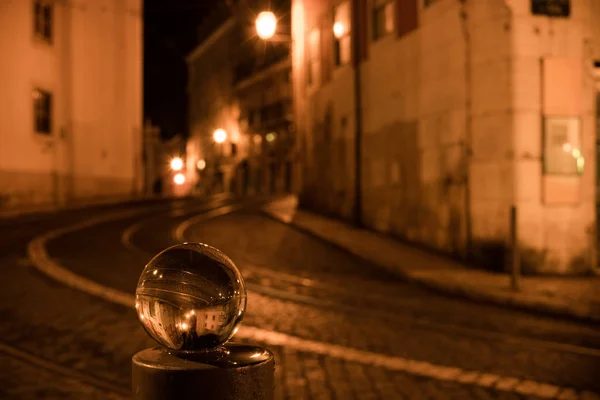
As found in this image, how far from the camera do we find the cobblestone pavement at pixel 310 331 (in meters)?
5.35

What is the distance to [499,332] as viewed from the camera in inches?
302

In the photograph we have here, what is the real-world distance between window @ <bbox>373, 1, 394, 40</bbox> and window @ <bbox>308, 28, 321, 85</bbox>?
12.9ft

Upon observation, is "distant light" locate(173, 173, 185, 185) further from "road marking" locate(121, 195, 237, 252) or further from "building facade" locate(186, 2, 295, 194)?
"road marking" locate(121, 195, 237, 252)

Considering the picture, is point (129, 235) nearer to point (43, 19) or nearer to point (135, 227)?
point (135, 227)

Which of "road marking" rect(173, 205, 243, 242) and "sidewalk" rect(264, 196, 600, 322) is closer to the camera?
"sidewalk" rect(264, 196, 600, 322)

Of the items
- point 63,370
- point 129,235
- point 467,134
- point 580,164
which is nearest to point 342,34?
point 467,134

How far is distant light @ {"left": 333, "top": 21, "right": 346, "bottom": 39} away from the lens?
19.7 m

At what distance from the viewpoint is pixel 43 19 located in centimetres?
2603

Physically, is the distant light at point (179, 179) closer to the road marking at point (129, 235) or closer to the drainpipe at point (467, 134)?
the road marking at point (129, 235)

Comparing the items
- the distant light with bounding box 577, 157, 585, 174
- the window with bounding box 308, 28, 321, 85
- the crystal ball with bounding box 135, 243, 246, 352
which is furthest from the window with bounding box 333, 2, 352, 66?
the crystal ball with bounding box 135, 243, 246, 352

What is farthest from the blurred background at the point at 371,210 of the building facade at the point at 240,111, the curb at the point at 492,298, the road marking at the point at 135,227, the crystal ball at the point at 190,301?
the building facade at the point at 240,111

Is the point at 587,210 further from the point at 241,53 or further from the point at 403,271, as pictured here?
the point at 241,53

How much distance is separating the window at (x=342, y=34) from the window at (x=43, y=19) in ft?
40.6

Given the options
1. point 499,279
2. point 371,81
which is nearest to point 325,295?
point 499,279
